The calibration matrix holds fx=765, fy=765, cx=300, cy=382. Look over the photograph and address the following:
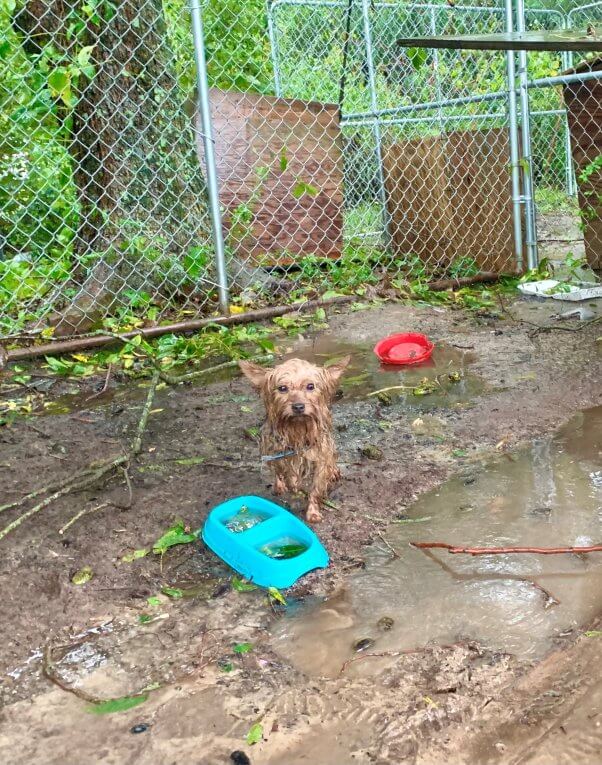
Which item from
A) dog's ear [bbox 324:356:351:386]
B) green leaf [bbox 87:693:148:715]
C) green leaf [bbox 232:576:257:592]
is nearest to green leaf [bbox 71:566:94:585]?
green leaf [bbox 232:576:257:592]

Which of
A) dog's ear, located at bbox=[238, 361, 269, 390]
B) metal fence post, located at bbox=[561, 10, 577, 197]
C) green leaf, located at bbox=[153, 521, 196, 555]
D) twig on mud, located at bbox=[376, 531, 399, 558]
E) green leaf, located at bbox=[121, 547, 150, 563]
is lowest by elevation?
twig on mud, located at bbox=[376, 531, 399, 558]

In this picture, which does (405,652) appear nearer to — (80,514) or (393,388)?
A: (80,514)

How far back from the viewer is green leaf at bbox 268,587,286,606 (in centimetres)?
255

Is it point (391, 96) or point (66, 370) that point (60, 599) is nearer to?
point (66, 370)

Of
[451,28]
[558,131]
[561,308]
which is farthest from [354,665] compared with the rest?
[558,131]

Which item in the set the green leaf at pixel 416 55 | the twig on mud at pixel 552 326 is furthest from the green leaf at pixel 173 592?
the green leaf at pixel 416 55

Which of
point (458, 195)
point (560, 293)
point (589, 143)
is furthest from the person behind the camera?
point (458, 195)

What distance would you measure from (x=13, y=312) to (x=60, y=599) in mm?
4067

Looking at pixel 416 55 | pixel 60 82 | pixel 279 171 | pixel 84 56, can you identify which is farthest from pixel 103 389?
pixel 416 55

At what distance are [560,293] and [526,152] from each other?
144cm

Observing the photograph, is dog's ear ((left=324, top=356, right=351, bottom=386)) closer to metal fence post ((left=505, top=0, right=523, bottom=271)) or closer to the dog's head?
the dog's head

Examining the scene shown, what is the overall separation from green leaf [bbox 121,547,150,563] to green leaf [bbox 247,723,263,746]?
1.03 m

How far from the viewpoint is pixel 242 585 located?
2658 millimetres

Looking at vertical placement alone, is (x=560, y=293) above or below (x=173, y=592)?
above
